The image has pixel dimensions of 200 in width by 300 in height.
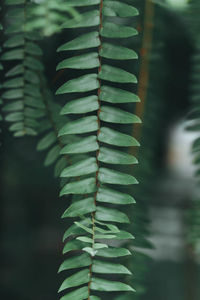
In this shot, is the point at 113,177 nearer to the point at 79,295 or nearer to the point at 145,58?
the point at 79,295

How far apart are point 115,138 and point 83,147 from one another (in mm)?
47

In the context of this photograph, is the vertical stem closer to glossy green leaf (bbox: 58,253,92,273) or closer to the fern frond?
the fern frond

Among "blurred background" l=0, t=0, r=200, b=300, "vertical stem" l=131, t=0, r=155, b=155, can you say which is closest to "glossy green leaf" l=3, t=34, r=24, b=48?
"blurred background" l=0, t=0, r=200, b=300

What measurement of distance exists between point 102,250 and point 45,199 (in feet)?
9.32

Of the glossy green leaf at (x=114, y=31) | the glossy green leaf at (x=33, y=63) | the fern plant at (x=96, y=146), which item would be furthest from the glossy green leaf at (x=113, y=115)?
the glossy green leaf at (x=33, y=63)

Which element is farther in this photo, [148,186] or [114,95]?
[148,186]

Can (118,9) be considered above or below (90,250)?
above

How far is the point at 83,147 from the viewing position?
65 centimetres

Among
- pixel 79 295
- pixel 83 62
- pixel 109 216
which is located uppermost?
pixel 83 62

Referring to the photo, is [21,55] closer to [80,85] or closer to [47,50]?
[80,85]

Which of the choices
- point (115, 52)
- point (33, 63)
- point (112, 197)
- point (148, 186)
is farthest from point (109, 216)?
point (148, 186)

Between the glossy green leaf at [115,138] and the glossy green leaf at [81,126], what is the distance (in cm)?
1

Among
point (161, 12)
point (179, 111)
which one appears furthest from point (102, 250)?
point (179, 111)

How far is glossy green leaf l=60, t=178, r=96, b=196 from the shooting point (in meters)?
0.63
